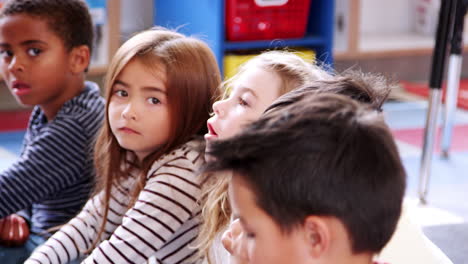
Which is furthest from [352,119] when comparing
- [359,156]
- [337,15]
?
[337,15]

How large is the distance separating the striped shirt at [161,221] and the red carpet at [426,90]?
236 cm

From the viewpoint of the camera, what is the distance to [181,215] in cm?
126

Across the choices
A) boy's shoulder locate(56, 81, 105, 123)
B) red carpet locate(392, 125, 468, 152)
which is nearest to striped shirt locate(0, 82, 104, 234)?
boy's shoulder locate(56, 81, 105, 123)

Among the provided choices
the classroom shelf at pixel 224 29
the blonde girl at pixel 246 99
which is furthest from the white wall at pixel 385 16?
the blonde girl at pixel 246 99

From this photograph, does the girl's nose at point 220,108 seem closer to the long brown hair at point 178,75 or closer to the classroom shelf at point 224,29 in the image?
the long brown hair at point 178,75

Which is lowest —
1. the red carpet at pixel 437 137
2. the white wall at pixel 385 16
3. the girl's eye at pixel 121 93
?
the red carpet at pixel 437 137

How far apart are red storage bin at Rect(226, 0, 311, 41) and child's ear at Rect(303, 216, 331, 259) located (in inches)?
87.9

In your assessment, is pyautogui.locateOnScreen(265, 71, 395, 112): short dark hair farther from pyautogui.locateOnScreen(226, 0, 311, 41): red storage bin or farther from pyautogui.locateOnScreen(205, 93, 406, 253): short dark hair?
pyautogui.locateOnScreen(226, 0, 311, 41): red storage bin

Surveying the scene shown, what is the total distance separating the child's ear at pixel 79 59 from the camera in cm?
168

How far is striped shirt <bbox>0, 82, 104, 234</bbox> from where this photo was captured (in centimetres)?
151

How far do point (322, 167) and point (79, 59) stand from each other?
112 centimetres

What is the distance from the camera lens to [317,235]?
0.69 meters

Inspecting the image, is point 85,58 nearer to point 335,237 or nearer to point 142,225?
point 142,225

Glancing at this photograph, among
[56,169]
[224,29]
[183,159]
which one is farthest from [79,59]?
[224,29]
